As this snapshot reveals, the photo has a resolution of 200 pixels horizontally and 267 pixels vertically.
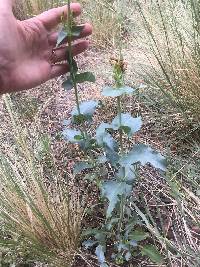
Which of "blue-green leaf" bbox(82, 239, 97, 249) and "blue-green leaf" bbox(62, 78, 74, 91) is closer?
"blue-green leaf" bbox(62, 78, 74, 91)

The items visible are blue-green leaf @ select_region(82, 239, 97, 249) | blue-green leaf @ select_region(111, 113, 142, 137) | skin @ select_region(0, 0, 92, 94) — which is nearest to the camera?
blue-green leaf @ select_region(111, 113, 142, 137)

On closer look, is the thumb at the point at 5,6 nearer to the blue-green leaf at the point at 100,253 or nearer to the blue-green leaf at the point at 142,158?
the blue-green leaf at the point at 142,158

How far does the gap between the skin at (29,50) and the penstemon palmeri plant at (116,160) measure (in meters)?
0.32

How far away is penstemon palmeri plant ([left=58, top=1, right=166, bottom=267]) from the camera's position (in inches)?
49.1

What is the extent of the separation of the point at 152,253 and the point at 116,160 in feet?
1.04

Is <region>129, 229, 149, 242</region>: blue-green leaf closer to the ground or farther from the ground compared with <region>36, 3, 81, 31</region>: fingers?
closer to the ground

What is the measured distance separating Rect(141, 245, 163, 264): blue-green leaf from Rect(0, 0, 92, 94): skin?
69 centimetres

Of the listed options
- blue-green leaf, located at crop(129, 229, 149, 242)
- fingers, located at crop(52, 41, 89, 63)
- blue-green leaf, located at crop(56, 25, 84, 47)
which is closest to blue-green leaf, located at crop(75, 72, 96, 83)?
blue-green leaf, located at crop(56, 25, 84, 47)

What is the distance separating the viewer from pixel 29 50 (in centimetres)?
175

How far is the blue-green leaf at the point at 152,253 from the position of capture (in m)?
1.39

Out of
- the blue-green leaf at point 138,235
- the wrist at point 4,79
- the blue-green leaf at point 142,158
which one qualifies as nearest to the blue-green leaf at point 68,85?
the blue-green leaf at point 142,158

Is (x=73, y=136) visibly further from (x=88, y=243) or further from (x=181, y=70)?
(x=181, y=70)

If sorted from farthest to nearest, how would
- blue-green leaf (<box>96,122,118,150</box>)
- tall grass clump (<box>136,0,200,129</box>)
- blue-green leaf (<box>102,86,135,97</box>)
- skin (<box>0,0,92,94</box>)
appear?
tall grass clump (<box>136,0,200,129</box>), skin (<box>0,0,92,94</box>), blue-green leaf (<box>96,122,118,150</box>), blue-green leaf (<box>102,86,135,97</box>)

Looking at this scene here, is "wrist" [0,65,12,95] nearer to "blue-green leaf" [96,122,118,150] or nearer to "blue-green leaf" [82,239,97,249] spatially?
"blue-green leaf" [96,122,118,150]
